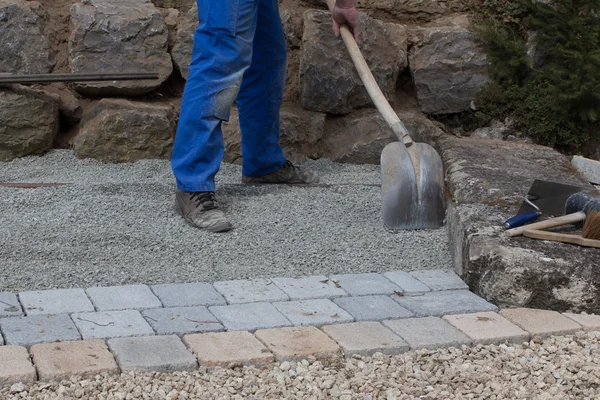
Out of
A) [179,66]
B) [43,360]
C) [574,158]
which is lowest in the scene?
[43,360]

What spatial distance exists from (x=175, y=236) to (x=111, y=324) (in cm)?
87

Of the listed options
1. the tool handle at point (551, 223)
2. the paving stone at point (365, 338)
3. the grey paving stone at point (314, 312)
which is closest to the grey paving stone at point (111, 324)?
the grey paving stone at point (314, 312)

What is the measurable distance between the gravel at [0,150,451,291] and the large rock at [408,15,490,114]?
901mm

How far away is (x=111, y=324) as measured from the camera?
2.50 metres

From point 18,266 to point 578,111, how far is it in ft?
10.1

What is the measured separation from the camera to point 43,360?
222cm

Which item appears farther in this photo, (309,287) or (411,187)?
(411,187)

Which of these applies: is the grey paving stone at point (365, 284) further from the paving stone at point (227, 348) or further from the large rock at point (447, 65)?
the large rock at point (447, 65)

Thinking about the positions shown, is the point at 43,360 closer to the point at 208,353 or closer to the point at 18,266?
the point at 208,353

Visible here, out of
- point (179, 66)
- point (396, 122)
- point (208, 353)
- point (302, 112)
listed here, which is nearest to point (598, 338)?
point (208, 353)

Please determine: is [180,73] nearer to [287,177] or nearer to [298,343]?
[287,177]

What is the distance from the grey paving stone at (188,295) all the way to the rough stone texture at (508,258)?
0.87m

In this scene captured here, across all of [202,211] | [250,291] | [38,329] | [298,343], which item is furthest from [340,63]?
[38,329]

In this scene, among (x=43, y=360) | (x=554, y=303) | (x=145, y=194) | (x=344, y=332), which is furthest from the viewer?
(x=145, y=194)
